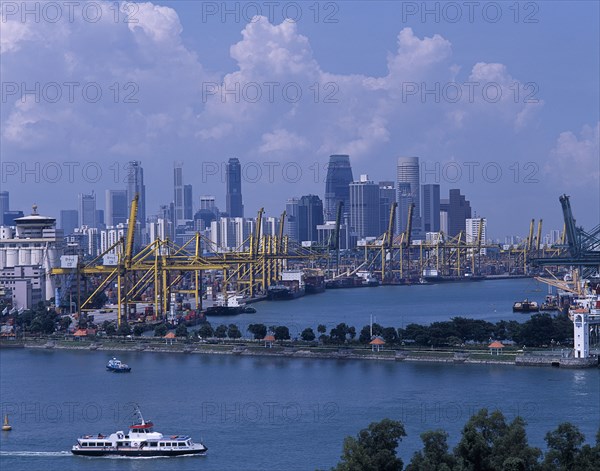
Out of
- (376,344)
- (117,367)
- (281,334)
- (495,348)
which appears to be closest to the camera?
(117,367)

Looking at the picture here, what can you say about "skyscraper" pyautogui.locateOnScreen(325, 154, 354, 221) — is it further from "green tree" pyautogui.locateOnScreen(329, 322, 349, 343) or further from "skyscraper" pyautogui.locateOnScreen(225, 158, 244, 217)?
"green tree" pyautogui.locateOnScreen(329, 322, 349, 343)

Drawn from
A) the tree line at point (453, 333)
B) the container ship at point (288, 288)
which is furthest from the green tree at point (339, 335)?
the container ship at point (288, 288)

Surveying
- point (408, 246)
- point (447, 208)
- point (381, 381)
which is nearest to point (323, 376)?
point (381, 381)

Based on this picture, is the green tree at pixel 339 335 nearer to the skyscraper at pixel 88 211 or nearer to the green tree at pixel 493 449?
the green tree at pixel 493 449

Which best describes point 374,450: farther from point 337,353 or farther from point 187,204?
point 187,204

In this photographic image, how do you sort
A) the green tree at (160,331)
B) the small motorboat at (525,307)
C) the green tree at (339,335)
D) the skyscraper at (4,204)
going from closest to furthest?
the green tree at (339,335) < the green tree at (160,331) < the small motorboat at (525,307) < the skyscraper at (4,204)

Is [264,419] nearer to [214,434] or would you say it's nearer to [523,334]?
[214,434]

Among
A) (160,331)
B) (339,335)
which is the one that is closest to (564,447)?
(339,335)
